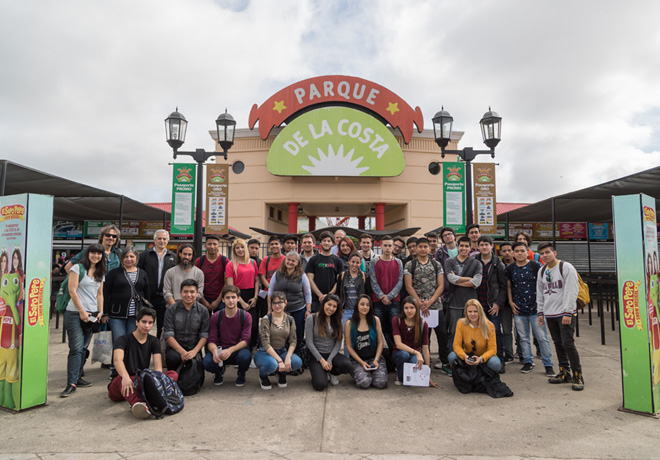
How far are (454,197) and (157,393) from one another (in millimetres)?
8010

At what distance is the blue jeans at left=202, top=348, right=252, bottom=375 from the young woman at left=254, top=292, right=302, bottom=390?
12cm

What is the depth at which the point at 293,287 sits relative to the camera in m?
5.67

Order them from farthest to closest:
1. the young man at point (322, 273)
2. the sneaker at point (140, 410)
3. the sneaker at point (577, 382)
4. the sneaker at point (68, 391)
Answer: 1. the young man at point (322, 273)
2. the sneaker at point (577, 382)
3. the sneaker at point (68, 391)
4. the sneaker at point (140, 410)

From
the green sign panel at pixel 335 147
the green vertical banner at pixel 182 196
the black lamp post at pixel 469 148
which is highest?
the green sign panel at pixel 335 147

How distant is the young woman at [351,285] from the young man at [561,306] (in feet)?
7.75

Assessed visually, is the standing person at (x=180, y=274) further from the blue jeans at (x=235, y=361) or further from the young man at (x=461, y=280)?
the young man at (x=461, y=280)

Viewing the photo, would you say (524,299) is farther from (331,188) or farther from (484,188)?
(331,188)

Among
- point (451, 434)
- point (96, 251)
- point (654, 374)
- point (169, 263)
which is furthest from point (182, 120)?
point (654, 374)

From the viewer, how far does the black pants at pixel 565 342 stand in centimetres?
489

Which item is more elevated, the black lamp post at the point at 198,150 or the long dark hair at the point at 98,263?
the black lamp post at the point at 198,150

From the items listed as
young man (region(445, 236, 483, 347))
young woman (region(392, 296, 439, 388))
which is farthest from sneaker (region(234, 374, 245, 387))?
young man (region(445, 236, 483, 347))

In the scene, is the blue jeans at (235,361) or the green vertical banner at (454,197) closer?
the blue jeans at (235,361)

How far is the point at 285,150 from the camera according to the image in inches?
695

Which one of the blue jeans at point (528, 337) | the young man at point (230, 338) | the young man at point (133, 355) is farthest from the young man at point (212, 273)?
the blue jeans at point (528, 337)
